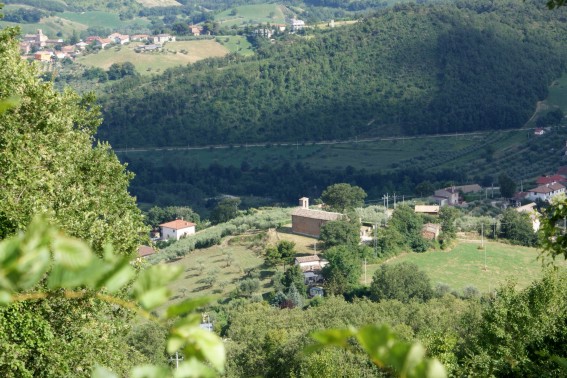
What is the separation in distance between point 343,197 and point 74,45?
8583cm

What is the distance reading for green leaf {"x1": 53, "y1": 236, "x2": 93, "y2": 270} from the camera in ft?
3.93

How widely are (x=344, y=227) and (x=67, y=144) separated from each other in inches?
1143

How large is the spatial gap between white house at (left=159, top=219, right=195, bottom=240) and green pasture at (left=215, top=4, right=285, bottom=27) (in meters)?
96.6

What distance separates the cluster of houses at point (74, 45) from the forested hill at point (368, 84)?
19.6m

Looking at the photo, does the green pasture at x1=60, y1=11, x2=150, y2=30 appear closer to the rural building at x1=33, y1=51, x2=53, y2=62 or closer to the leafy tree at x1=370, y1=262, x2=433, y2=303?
the rural building at x1=33, y1=51, x2=53, y2=62

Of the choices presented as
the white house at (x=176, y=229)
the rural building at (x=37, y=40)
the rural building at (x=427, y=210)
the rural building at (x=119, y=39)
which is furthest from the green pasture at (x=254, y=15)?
the rural building at (x=427, y=210)

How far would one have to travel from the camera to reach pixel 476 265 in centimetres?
3684

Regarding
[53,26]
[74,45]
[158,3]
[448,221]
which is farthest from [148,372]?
[158,3]

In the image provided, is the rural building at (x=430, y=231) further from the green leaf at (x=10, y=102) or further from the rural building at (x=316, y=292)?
the green leaf at (x=10, y=102)

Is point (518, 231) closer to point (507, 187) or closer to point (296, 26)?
point (507, 187)

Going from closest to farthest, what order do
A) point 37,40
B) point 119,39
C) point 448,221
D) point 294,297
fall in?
1. point 294,297
2. point 448,221
3. point 119,39
4. point 37,40

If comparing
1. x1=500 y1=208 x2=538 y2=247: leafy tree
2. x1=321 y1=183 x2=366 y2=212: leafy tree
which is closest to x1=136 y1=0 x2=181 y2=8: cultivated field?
x1=321 y1=183 x2=366 y2=212: leafy tree

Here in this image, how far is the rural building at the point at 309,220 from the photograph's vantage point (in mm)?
41453

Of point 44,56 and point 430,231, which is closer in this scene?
point 430,231
